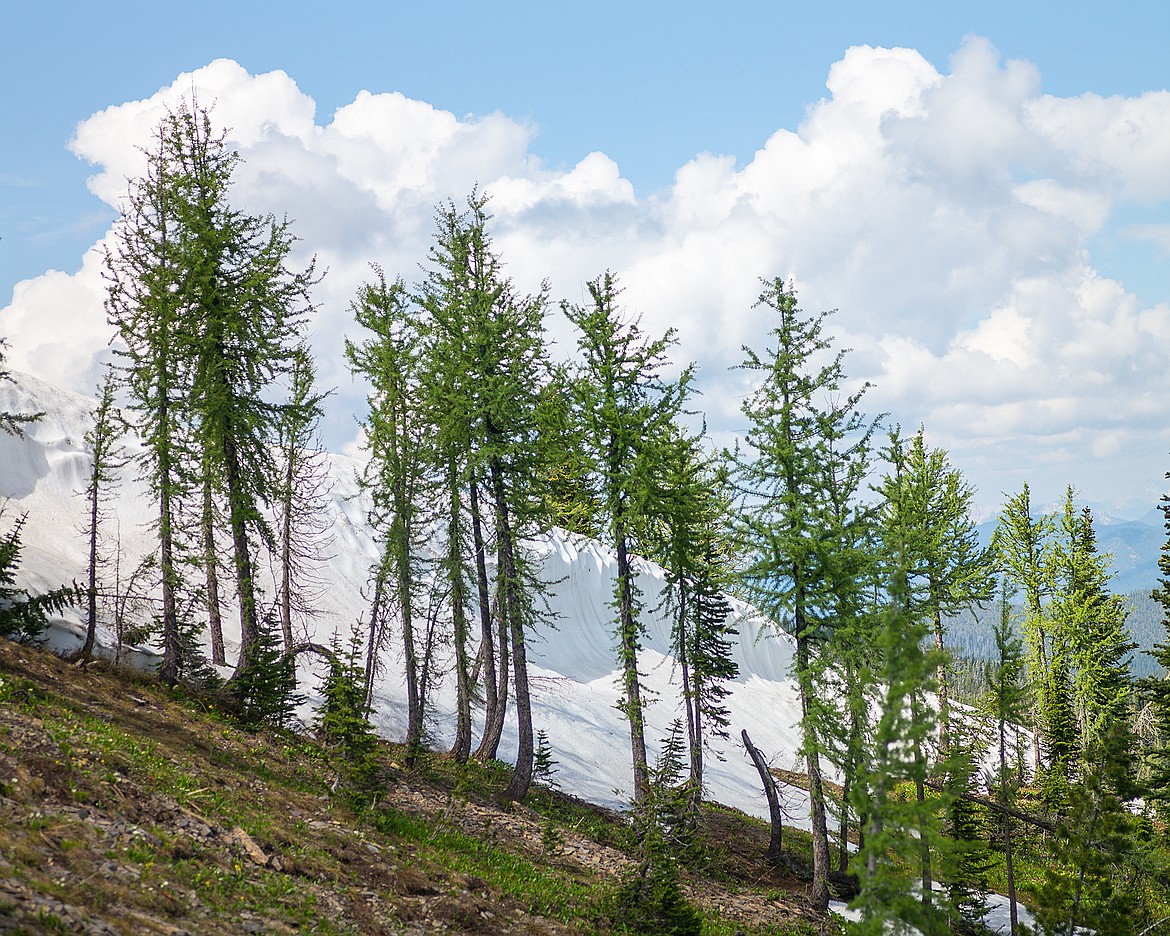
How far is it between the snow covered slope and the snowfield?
7 cm

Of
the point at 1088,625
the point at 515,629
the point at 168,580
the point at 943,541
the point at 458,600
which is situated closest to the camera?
the point at 168,580

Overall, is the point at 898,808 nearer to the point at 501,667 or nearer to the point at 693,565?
the point at 693,565

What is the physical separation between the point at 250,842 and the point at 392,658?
26660mm

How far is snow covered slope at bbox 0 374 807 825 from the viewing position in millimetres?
32062

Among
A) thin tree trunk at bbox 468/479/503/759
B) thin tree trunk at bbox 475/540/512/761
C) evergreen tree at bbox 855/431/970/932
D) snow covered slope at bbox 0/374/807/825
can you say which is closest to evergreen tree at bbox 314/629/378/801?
thin tree trunk at bbox 475/540/512/761

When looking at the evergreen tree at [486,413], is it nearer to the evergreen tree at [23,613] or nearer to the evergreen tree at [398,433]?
the evergreen tree at [398,433]

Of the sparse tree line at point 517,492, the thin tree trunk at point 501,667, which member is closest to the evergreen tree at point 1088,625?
the sparse tree line at point 517,492

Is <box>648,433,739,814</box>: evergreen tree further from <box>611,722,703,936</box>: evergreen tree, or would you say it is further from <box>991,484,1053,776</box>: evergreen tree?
<box>991,484,1053,776</box>: evergreen tree

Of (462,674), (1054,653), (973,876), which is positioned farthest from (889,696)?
(1054,653)

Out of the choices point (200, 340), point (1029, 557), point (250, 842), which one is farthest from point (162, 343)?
point (1029, 557)

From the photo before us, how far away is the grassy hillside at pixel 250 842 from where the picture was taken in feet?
33.8

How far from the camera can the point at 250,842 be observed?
12992 millimetres

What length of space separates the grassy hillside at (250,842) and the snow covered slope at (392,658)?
215 inches

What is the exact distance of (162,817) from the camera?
1266 centimetres
